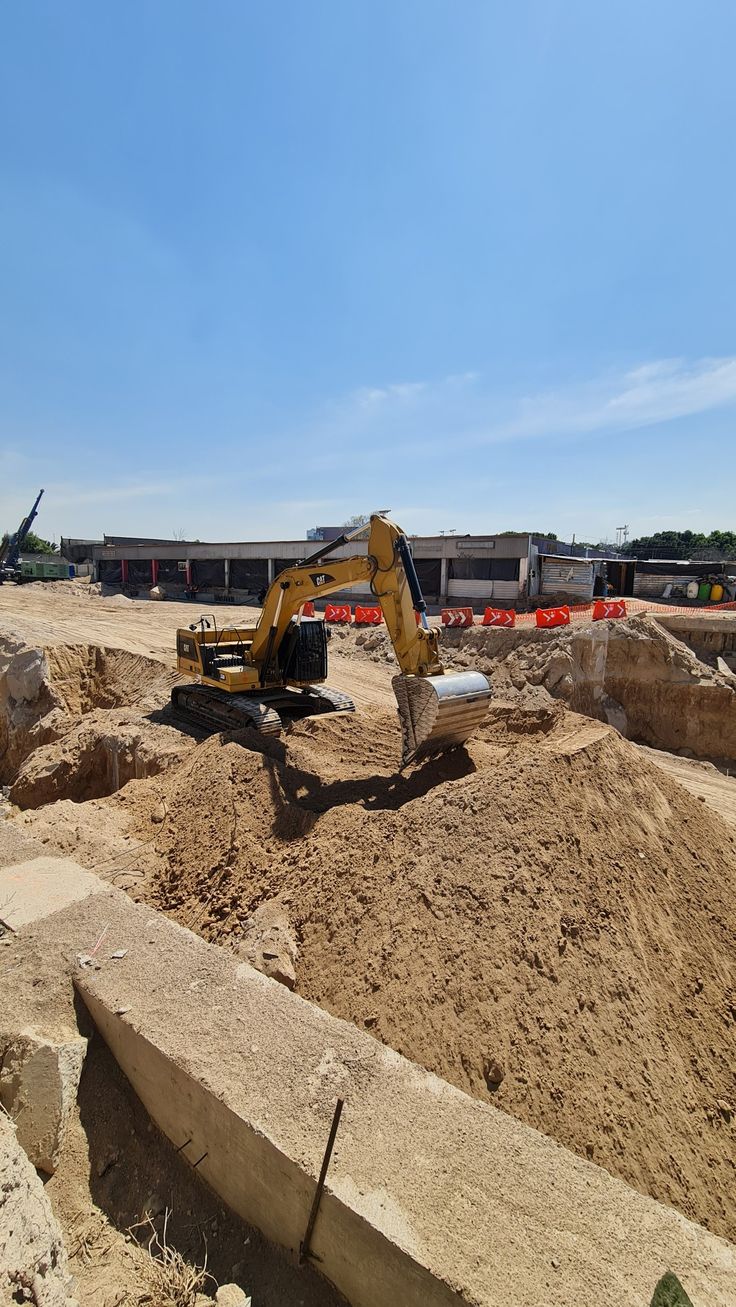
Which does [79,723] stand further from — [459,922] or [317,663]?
[459,922]

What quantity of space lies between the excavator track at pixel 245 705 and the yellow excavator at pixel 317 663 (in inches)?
0.8

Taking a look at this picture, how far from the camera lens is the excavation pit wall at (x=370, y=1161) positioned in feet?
7.93

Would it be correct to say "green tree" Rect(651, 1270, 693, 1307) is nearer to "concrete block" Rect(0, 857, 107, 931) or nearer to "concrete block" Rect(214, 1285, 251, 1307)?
"concrete block" Rect(214, 1285, 251, 1307)

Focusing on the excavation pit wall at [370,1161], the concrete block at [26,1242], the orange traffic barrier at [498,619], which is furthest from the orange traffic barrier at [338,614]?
the concrete block at [26,1242]

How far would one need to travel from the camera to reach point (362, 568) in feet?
28.7

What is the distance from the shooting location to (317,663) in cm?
1138

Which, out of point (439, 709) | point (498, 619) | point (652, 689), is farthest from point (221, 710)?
point (652, 689)

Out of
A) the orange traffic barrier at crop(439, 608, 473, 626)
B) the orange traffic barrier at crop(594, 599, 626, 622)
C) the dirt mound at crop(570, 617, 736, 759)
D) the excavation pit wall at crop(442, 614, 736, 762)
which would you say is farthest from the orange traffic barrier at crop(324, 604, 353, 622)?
the dirt mound at crop(570, 617, 736, 759)

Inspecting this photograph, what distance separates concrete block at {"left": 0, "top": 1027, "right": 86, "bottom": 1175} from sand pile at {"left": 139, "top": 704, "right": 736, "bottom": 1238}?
194cm

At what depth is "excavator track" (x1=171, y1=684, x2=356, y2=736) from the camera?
1032 centimetres

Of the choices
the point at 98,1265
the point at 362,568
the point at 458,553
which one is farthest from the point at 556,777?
the point at 458,553

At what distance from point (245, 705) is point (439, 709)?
418 cm

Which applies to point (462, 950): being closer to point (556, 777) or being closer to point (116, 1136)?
point (556, 777)

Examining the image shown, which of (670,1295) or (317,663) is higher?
(317,663)
